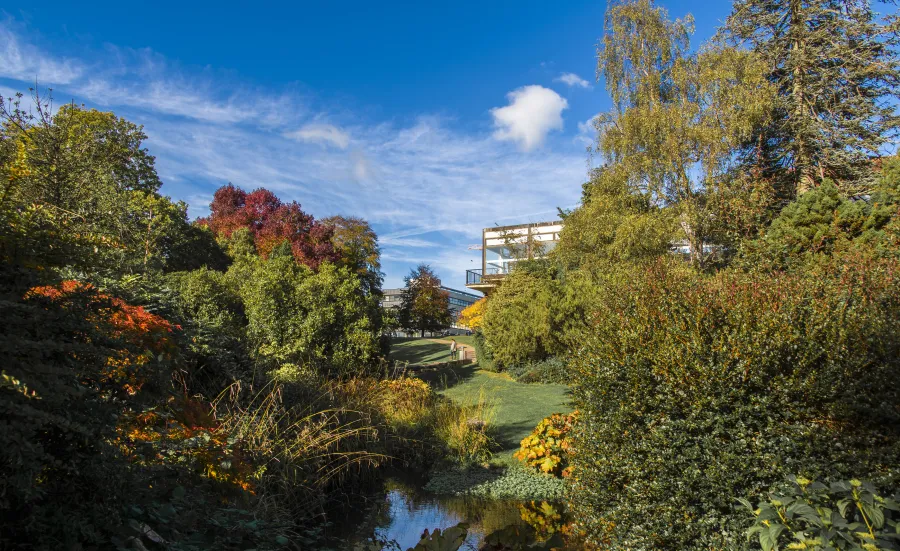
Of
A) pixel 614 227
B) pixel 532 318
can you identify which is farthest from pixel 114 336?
pixel 532 318

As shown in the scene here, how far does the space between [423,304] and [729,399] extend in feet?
83.9

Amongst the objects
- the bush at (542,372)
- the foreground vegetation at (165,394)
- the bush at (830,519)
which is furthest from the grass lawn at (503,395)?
the bush at (830,519)

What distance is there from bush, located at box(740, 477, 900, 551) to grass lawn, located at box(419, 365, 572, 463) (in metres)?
4.09

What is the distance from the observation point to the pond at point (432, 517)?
5.56m

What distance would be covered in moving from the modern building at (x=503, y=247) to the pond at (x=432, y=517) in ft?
67.7

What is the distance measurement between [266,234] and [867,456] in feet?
75.2

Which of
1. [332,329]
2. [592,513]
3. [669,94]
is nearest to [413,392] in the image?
[332,329]

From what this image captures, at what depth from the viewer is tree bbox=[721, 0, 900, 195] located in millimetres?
15602

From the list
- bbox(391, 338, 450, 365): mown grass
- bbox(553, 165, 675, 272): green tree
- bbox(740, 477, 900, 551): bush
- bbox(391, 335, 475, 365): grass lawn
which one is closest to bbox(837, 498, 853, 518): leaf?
bbox(740, 477, 900, 551): bush

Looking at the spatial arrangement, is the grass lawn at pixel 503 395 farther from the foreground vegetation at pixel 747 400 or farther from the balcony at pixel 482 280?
the balcony at pixel 482 280

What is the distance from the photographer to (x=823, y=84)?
16109 mm

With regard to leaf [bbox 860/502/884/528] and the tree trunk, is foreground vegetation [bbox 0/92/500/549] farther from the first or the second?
the tree trunk

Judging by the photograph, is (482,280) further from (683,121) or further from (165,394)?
(165,394)

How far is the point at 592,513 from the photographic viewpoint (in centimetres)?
462
